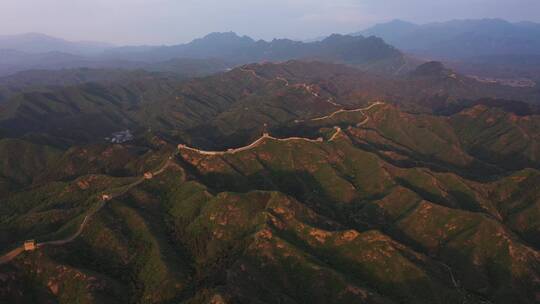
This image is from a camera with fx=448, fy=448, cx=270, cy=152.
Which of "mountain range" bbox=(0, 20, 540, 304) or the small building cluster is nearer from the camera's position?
"mountain range" bbox=(0, 20, 540, 304)

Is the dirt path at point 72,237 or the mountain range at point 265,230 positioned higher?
the dirt path at point 72,237

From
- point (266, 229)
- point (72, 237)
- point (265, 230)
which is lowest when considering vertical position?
point (265, 230)

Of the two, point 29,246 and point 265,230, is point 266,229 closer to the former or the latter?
point 265,230

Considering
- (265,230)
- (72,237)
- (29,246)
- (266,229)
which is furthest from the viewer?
(266,229)

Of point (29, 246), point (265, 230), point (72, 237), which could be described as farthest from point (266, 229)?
point (29, 246)

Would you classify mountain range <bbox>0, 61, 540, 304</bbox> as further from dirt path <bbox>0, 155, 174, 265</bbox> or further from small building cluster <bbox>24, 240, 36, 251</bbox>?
small building cluster <bbox>24, 240, 36, 251</bbox>

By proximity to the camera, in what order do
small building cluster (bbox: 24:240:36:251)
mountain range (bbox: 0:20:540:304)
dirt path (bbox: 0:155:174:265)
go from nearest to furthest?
mountain range (bbox: 0:20:540:304) < dirt path (bbox: 0:155:174:265) < small building cluster (bbox: 24:240:36:251)

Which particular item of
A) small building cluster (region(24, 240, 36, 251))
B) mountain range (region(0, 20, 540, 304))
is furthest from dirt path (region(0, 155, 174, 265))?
small building cluster (region(24, 240, 36, 251))

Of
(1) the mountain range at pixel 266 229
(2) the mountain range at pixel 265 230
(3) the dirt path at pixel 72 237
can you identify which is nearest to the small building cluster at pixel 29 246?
(2) the mountain range at pixel 265 230

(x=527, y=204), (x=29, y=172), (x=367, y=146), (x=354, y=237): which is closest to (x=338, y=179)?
(x=367, y=146)

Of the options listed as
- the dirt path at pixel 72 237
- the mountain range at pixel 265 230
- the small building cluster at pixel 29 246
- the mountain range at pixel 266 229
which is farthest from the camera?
the small building cluster at pixel 29 246

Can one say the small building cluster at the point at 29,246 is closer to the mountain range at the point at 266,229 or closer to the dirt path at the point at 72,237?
the dirt path at the point at 72,237
